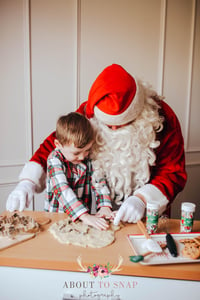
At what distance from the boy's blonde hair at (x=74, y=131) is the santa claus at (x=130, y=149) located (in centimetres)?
9

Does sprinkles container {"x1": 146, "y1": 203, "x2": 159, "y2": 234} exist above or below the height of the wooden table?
above

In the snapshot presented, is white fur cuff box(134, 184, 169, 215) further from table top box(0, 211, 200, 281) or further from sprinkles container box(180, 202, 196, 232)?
table top box(0, 211, 200, 281)

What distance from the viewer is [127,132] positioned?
51.8 inches

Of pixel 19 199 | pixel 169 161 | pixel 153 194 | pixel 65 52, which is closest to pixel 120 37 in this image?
pixel 65 52

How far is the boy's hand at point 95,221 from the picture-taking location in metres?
1.13

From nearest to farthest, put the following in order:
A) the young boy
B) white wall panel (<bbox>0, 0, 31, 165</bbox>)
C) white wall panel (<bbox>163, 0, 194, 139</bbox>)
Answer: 1. the young boy
2. white wall panel (<bbox>0, 0, 31, 165</bbox>)
3. white wall panel (<bbox>163, 0, 194, 139</bbox>)

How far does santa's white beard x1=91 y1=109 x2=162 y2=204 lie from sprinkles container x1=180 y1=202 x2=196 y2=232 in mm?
337

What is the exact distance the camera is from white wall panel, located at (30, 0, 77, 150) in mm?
2291

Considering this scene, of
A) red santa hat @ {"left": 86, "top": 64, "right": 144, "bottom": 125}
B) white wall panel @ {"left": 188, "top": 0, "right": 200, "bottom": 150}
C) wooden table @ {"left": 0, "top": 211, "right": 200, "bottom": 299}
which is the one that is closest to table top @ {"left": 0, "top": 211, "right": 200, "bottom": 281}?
wooden table @ {"left": 0, "top": 211, "right": 200, "bottom": 299}

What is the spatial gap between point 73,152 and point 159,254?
2.03 ft

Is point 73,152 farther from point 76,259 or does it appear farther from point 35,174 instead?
point 76,259

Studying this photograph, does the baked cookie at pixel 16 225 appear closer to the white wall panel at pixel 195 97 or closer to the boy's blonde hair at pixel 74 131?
the boy's blonde hair at pixel 74 131

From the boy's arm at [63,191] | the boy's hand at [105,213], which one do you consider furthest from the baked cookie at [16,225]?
the boy's hand at [105,213]

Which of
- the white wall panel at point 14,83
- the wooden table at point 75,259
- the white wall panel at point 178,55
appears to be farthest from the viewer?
the white wall panel at point 178,55
